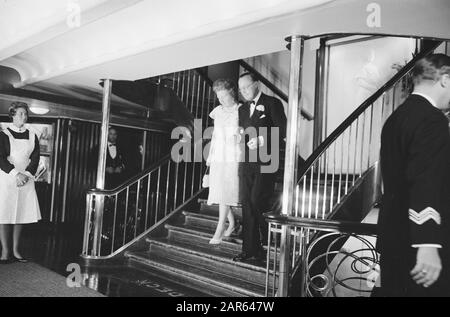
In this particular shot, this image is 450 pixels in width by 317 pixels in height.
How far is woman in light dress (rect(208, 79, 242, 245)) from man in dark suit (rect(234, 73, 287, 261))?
0.17 metres

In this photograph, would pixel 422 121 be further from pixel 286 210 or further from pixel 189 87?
pixel 189 87

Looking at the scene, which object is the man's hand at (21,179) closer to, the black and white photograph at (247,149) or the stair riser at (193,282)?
the black and white photograph at (247,149)

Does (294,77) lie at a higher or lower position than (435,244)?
higher

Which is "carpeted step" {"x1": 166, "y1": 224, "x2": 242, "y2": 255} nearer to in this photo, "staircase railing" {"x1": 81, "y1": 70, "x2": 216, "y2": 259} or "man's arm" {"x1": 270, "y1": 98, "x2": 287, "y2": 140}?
"staircase railing" {"x1": 81, "y1": 70, "x2": 216, "y2": 259}

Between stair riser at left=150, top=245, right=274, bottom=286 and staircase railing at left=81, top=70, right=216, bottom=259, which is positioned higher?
staircase railing at left=81, top=70, right=216, bottom=259

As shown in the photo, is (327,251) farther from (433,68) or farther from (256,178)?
(433,68)

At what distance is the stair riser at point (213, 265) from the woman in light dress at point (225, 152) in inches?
17.7

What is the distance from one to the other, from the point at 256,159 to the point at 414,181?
213 centimetres

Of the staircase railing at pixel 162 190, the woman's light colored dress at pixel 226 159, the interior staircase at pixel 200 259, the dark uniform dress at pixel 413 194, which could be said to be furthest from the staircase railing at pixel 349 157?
the staircase railing at pixel 162 190

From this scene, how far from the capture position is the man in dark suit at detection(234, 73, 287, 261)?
3.76 meters

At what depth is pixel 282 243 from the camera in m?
3.17

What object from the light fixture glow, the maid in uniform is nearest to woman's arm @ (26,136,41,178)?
the maid in uniform

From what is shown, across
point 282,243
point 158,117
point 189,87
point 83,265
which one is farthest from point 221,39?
point 158,117
